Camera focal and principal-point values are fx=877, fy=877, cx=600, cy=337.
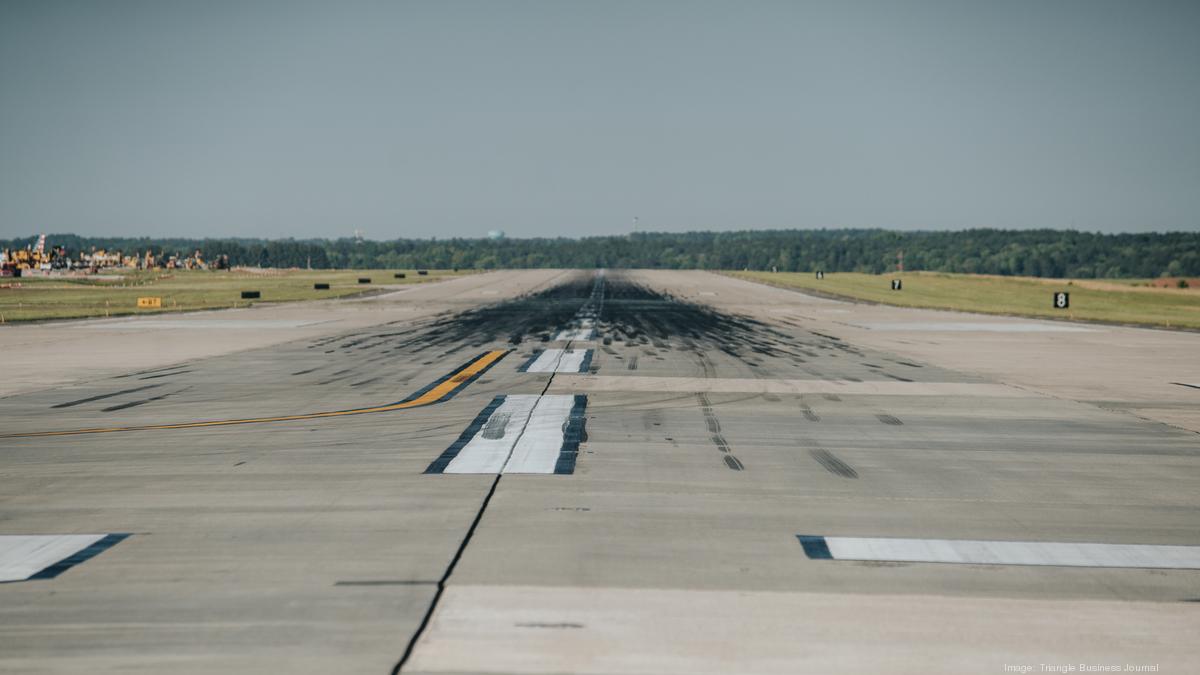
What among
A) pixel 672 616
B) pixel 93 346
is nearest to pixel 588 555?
pixel 672 616

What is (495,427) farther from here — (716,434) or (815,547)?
(815,547)

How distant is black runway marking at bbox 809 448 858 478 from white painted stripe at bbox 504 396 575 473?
3.50 meters

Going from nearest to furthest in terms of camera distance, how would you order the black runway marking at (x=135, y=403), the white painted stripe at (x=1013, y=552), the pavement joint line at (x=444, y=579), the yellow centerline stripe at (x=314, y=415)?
the pavement joint line at (x=444, y=579), the white painted stripe at (x=1013, y=552), the yellow centerline stripe at (x=314, y=415), the black runway marking at (x=135, y=403)

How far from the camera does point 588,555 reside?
7.58 m

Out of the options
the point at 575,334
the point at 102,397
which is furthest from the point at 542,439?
the point at 575,334

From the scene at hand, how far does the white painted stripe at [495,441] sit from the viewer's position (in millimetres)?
10984

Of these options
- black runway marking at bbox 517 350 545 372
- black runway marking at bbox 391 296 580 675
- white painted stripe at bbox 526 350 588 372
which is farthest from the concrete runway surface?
white painted stripe at bbox 526 350 588 372

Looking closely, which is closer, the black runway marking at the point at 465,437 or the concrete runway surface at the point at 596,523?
the concrete runway surface at the point at 596,523

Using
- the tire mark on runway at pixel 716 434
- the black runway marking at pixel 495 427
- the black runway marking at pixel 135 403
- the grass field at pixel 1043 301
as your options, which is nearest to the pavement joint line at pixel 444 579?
the black runway marking at pixel 495 427

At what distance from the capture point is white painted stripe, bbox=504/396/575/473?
36.3 feet

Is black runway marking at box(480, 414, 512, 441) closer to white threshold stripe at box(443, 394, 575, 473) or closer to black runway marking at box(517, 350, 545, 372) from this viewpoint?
white threshold stripe at box(443, 394, 575, 473)

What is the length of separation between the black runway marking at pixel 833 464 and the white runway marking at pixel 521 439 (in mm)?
3276

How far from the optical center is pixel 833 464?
1145 cm

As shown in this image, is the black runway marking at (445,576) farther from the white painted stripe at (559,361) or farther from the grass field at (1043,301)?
the grass field at (1043,301)
